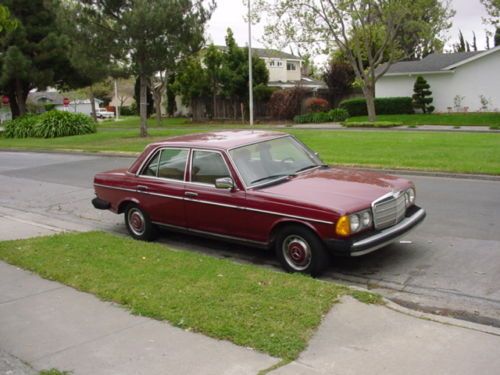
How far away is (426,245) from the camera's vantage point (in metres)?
7.30

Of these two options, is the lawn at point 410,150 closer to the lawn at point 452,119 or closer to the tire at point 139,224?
the tire at point 139,224

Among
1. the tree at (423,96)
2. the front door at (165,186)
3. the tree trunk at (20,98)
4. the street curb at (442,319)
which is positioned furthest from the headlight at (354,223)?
the tree trunk at (20,98)

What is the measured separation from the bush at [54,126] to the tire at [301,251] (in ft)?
93.3

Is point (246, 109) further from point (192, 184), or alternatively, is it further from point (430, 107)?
point (192, 184)

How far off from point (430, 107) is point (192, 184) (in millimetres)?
33545

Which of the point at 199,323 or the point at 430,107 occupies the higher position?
the point at 430,107

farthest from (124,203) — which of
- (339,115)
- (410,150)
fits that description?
(339,115)

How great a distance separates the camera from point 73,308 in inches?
208

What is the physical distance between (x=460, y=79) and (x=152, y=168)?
33957 mm

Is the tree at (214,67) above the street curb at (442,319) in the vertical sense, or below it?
above

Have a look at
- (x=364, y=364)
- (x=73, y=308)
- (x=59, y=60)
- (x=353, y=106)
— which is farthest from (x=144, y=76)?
(x=364, y=364)

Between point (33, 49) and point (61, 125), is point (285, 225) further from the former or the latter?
point (33, 49)

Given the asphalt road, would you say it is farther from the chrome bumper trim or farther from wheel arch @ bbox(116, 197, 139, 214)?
wheel arch @ bbox(116, 197, 139, 214)

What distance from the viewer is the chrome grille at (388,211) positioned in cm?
620
